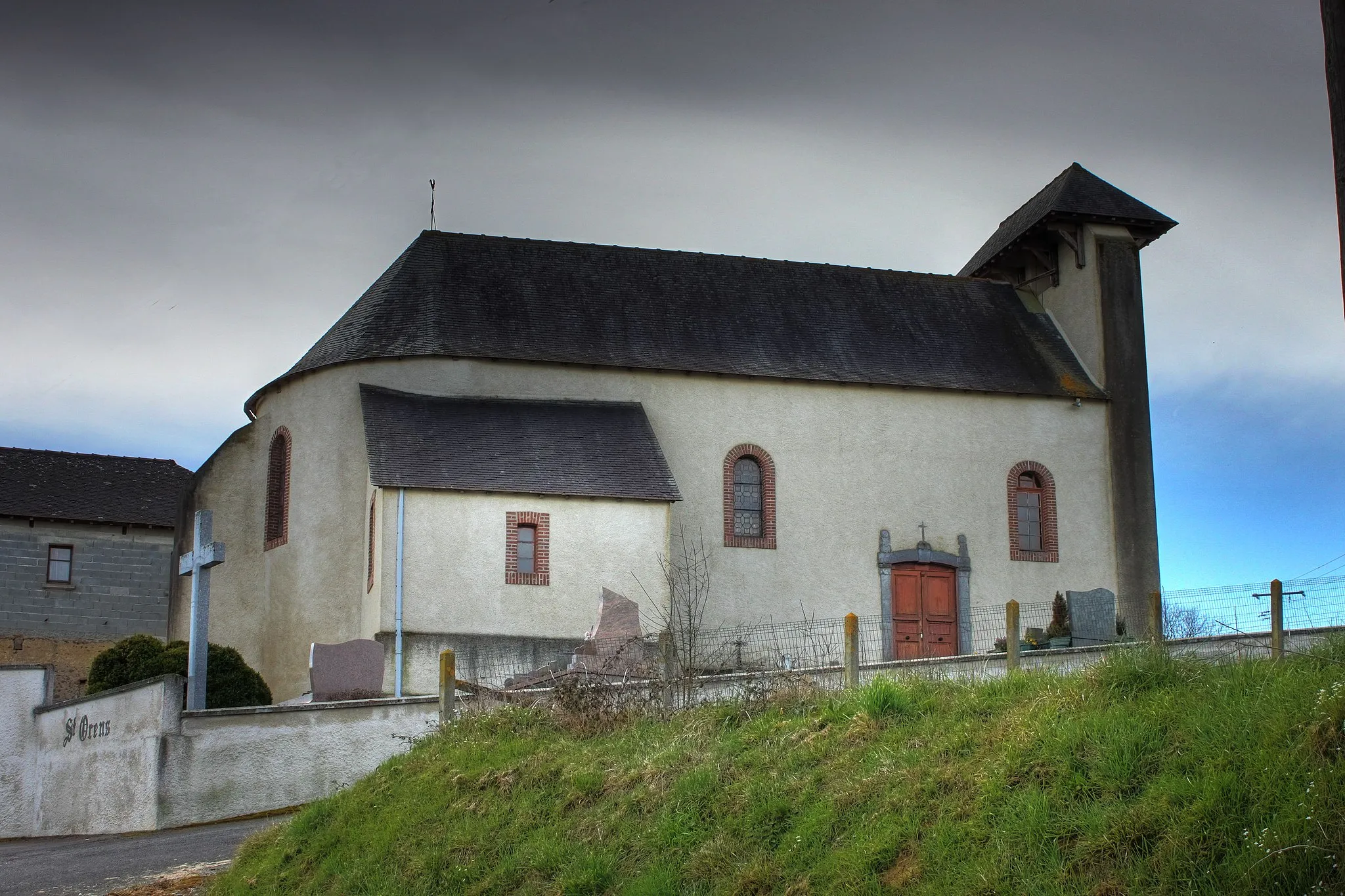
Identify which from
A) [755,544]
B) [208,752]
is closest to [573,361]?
[755,544]

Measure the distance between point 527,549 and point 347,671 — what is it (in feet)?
16.3

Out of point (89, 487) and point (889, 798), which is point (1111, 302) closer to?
point (889, 798)

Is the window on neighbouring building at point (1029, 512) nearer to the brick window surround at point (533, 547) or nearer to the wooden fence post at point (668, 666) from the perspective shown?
the brick window surround at point (533, 547)

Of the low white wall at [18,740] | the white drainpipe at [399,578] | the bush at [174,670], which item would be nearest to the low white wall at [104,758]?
the low white wall at [18,740]

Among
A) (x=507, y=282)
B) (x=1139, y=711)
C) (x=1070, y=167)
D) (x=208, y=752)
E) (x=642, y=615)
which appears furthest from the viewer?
(x=1070, y=167)

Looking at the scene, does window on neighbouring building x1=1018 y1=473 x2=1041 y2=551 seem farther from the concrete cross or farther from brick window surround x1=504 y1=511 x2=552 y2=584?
the concrete cross

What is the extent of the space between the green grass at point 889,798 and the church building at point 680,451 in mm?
11372

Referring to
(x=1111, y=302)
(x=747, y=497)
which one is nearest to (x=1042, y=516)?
(x=1111, y=302)

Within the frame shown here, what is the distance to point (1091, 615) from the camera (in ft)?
75.4

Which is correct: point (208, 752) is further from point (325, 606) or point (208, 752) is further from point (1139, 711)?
point (1139, 711)

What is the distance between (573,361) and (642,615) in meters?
5.67

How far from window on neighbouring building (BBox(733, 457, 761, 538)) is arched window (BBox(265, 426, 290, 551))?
8270 millimetres

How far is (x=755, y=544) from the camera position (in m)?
28.4

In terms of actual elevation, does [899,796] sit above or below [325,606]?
below
